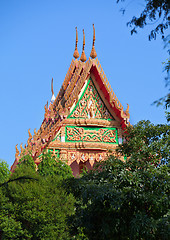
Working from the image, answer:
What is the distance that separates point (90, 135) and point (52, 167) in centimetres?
276

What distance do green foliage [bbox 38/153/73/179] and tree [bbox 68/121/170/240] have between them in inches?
216

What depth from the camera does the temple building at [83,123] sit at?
20922 millimetres

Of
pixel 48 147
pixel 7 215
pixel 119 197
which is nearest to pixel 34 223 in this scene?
pixel 7 215

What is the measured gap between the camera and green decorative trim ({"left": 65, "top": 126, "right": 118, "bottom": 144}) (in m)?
21.4

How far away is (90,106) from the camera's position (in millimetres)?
22188

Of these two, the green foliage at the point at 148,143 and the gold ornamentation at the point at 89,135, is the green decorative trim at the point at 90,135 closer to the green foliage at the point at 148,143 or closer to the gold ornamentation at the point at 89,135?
the gold ornamentation at the point at 89,135

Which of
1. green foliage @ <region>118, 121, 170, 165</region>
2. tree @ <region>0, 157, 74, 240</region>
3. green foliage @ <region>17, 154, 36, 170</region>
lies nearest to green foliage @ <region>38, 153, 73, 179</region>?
green foliage @ <region>17, 154, 36, 170</region>

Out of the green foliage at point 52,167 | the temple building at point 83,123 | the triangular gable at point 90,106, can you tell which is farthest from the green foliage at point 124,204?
the triangular gable at point 90,106

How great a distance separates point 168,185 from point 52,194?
20.5ft

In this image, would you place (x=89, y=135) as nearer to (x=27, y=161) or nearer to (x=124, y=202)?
(x=27, y=161)

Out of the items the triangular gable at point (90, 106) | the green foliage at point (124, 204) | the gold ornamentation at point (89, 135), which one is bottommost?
the green foliage at point (124, 204)

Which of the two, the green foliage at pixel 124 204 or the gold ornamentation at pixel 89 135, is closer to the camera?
the green foliage at pixel 124 204

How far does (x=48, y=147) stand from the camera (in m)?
20.8

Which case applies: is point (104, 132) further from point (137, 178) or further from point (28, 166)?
point (137, 178)
